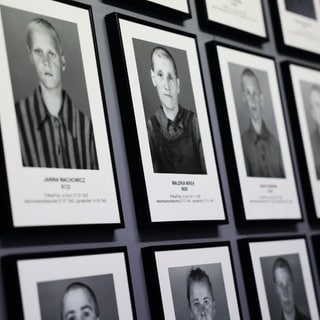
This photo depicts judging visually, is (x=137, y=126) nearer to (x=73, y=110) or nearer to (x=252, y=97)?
(x=73, y=110)

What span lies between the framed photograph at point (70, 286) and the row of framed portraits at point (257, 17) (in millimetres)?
530

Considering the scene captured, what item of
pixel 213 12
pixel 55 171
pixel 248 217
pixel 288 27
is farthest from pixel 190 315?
pixel 288 27

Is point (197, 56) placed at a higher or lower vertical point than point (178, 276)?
higher

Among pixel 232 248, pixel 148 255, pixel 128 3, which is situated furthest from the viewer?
pixel 232 248

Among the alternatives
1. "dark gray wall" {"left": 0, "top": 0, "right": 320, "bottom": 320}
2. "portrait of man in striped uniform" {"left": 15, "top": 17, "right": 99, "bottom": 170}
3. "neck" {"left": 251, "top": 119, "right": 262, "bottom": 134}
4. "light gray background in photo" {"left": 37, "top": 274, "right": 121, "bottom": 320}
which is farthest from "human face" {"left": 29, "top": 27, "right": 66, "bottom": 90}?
"neck" {"left": 251, "top": 119, "right": 262, "bottom": 134}

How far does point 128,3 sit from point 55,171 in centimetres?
44

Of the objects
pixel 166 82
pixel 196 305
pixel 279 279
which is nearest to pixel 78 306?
pixel 196 305

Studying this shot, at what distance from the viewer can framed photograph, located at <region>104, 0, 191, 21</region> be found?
1.40 m

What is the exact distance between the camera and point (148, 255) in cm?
127

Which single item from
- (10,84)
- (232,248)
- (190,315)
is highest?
(10,84)

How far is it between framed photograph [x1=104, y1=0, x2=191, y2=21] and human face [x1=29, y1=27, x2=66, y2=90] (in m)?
0.21

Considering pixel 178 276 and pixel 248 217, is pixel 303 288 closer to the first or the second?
pixel 248 217

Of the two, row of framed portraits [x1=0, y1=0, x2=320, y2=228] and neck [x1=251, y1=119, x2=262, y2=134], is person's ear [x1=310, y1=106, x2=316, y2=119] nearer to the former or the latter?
row of framed portraits [x1=0, y1=0, x2=320, y2=228]

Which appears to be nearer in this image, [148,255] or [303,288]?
[148,255]
